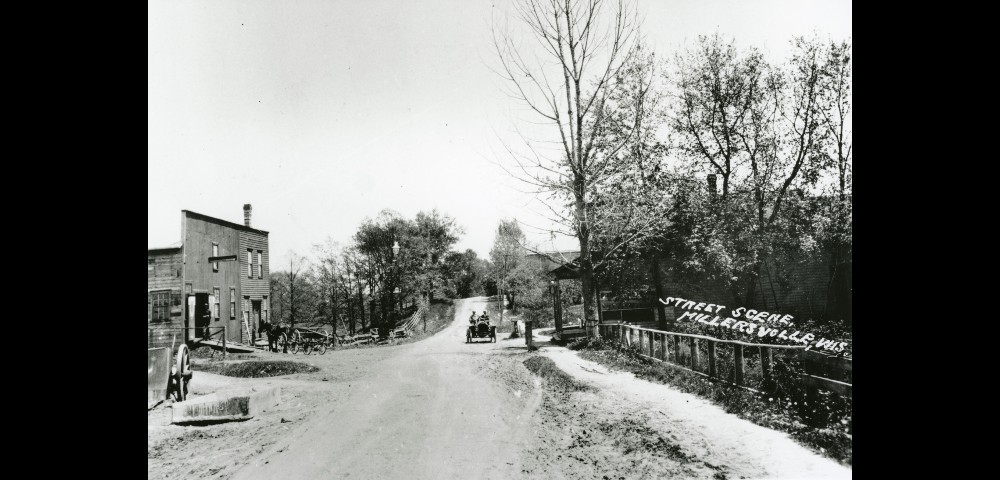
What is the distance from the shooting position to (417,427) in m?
4.20

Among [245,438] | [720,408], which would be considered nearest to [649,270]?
[720,408]

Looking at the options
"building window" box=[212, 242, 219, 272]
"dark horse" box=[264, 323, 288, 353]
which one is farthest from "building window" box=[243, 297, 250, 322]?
"building window" box=[212, 242, 219, 272]

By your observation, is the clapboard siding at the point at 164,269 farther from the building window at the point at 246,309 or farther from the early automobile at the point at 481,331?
the early automobile at the point at 481,331

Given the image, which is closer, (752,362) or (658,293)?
(752,362)

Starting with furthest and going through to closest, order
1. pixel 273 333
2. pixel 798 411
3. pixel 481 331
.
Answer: pixel 481 331, pixel 273 333, pixel 798 411

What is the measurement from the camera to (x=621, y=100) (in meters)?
4.58

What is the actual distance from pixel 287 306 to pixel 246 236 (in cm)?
82

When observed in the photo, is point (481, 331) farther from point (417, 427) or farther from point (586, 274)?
point (417, 427)

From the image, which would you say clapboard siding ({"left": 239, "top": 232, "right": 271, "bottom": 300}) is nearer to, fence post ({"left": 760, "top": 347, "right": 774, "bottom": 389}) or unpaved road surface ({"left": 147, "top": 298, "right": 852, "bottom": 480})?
unpaved road surface ({"left": 147, "top": 298, "right": 852, "bottom": 480})

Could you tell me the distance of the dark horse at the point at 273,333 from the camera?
4531 millimetres

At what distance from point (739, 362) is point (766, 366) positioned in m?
0.25

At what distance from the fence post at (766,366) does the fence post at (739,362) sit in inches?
7.2

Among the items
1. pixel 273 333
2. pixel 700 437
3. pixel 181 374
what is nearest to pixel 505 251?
pixel 700 437
